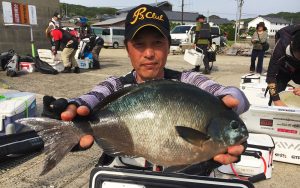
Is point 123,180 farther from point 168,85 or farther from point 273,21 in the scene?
point 273,21

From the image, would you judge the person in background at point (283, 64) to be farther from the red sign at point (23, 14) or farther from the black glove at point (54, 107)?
the red sign at point (23, 14)

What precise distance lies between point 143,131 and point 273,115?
10.4ft

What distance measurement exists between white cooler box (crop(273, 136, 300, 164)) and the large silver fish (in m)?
3.11

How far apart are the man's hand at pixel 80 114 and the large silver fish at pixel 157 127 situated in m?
0.03

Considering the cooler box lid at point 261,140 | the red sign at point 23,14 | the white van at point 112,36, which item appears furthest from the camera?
the white van at point 112,36

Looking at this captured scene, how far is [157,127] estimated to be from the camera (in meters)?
1.49

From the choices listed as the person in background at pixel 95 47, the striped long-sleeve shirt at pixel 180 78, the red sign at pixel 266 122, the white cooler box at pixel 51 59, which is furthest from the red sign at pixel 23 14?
the striped long-sleeve shirt at pixel 180 78

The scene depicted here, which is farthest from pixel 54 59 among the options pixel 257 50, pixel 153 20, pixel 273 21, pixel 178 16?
pixel 273 21

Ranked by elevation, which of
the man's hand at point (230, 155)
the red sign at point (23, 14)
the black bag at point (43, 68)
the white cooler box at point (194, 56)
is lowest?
the black bag at point (43, 68)

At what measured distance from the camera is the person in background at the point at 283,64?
13.8 feet

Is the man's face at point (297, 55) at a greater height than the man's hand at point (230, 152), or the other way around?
the man's face at point (297, 55)

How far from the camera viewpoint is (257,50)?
→ 1233 centimetres

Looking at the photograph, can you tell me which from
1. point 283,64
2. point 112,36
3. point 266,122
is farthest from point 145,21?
point 112,36

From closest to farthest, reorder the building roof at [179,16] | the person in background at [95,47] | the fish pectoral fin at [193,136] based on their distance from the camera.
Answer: the fish pectoral fin at [193,136] → the person in background at [95,47] → the building roof at [179,16]
